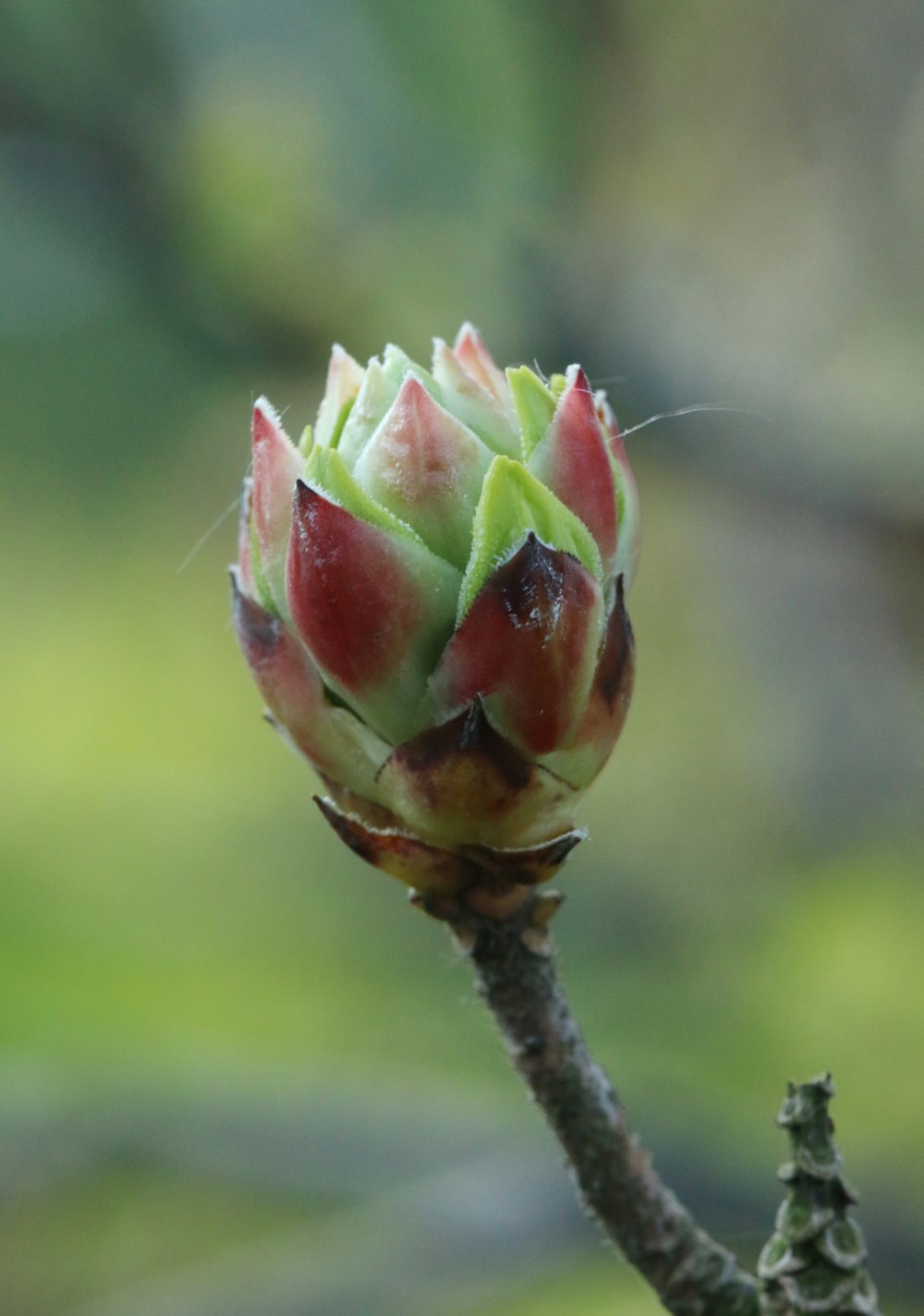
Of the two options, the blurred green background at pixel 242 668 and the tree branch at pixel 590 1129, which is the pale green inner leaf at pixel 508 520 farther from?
the blurred green background at pixel 242 668

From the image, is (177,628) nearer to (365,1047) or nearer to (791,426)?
(365,1047)

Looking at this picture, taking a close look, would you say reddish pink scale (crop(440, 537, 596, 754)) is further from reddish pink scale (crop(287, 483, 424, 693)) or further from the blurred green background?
the blurred green background

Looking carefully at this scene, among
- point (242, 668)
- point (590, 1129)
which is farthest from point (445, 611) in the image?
point (242, 668)

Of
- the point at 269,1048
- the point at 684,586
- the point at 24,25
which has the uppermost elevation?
the point at 24,25

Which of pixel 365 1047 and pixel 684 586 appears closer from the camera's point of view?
pixel 365 1047

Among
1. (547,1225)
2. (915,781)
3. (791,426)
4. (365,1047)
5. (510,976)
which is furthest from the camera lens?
(915,781)

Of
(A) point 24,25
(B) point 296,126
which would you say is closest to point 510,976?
(A) point 24,25

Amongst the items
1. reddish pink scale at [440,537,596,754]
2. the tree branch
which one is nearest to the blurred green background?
the tree branch
